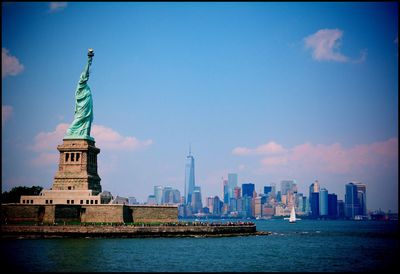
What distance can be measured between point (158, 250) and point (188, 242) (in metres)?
11.0

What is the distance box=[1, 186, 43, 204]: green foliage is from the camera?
10006cm

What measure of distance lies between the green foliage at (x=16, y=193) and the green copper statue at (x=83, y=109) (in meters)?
24.7

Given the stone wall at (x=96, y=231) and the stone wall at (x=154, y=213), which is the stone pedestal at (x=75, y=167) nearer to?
the stone wall at (x=154, y=213)

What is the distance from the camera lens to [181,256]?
177ft

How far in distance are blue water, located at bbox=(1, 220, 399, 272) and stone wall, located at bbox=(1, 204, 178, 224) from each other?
293 inches

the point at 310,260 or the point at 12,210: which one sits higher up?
the point at 12,210

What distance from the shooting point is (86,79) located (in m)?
84.8

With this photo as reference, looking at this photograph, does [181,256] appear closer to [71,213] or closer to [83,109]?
[71,213]

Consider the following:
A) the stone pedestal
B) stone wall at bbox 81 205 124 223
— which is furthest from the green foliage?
stone wall at bbox 81 205 124 223

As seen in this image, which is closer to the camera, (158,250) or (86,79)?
(158,250)

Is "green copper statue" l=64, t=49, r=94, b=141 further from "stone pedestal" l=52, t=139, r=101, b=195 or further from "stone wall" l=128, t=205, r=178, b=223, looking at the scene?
"stone wall" l=128, t=205, r=178, b=223

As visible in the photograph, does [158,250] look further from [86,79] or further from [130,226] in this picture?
[86,79]

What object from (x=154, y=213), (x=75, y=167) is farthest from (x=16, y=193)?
(x=154, y=213)

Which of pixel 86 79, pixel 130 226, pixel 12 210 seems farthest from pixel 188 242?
pixel 86 79
